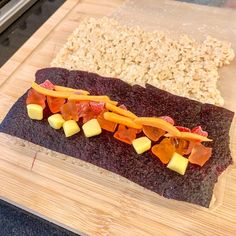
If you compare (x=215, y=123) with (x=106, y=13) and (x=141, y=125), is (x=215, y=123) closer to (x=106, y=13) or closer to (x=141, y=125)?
(x=141, y=125)

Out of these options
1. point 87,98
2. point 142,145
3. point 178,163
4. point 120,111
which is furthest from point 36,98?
point 178,163

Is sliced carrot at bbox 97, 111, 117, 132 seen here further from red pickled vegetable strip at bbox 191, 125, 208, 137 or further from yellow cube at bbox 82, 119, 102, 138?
red pickled vegetable strip at bbox 191, 125, 208, 137

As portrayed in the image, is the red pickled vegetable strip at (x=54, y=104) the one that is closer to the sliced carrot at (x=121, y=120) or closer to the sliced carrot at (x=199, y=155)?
the sliced carrot at (x=121, y=120)

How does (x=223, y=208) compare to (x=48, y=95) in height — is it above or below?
below

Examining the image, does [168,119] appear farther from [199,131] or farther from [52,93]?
[52,93]

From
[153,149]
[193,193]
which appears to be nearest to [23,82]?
[153,149]

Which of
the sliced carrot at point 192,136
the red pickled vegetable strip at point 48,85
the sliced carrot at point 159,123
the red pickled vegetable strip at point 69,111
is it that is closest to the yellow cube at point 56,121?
the red pickled vegetable strip at point 69,111

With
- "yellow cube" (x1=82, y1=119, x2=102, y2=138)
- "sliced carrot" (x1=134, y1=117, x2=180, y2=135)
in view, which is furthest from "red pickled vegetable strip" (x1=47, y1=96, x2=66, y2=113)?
"sliced carrot" (x1=134, y1=117, x2=180, y2=135)
